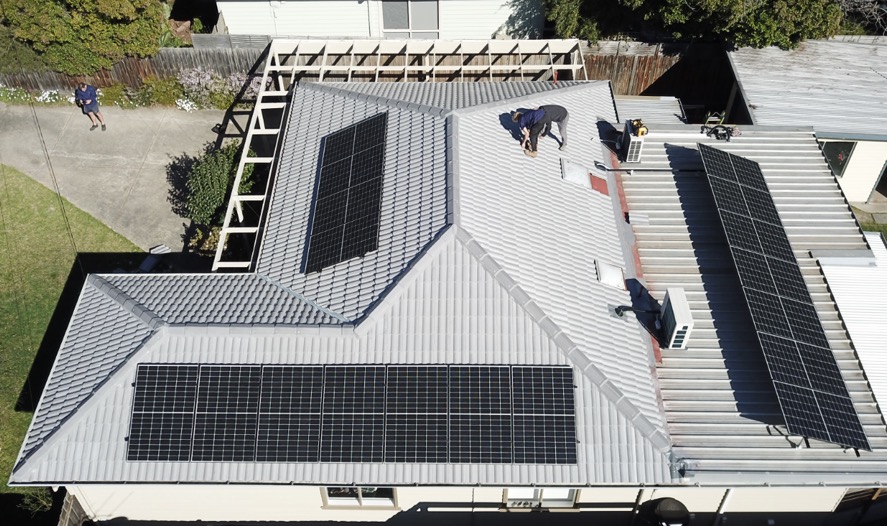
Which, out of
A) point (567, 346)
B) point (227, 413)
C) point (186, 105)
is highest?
point (567, 346)

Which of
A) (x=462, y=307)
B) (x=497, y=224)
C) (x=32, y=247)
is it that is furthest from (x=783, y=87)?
(x=32, y=247)

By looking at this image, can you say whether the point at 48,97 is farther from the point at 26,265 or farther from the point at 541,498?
the point at 541,498

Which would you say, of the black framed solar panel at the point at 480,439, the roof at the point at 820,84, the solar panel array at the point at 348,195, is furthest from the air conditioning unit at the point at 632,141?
the black framed solar panel at the point at 480,439

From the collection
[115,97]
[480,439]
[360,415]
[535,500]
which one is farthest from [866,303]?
[115,97]

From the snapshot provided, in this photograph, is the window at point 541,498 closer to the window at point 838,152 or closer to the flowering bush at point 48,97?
the window at point 838,152

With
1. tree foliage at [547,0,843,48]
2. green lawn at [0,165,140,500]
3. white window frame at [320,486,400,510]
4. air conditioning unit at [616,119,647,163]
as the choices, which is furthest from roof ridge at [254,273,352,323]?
tree foliage at [547,0,843,48]

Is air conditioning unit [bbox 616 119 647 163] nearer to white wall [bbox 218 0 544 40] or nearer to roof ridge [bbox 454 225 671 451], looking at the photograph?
roof ridge [bbox 454 225 671 451]
